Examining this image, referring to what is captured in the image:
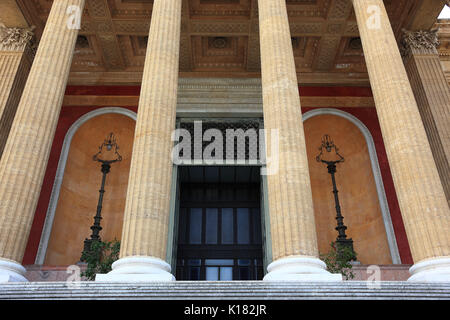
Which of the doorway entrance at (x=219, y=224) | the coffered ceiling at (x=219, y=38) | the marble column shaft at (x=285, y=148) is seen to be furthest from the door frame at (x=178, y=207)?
the marble column shaft at (x=285, y=148)

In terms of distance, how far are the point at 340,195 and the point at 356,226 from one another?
61.9 inches

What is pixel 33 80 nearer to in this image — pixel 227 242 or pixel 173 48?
pixel 173 48

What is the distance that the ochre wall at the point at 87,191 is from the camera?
52.4 ft

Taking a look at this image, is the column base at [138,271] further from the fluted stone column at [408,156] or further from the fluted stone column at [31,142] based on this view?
the fluted stone column at [408,156]

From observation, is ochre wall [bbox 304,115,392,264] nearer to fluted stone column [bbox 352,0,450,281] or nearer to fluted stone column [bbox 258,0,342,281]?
fluted stone column [bbox 352,0,450,281]

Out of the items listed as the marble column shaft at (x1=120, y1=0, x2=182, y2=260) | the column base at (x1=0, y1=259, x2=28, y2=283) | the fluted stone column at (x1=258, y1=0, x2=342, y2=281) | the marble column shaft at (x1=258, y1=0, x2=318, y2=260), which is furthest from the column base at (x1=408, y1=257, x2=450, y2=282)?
the column base at (x1=0, y1=259, x2=28, y2=283)

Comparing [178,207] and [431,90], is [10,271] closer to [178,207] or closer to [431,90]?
[178,207]

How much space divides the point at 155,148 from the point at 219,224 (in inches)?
343

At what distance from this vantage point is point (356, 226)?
658 inches

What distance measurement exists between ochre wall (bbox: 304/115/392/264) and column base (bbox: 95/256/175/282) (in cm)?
949

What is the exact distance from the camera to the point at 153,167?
9.90 meters

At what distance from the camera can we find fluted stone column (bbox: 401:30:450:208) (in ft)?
47.4
